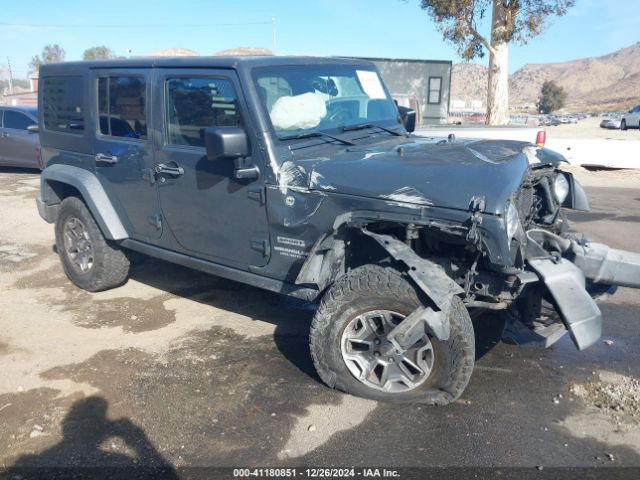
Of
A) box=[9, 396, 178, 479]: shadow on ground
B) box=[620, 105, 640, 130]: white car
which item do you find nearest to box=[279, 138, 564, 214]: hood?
box=[9, 396, 178, 479]: shadow on ground

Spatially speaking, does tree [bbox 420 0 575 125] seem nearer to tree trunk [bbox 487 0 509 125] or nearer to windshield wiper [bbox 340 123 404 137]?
tree trunk [bbox 487 0 509 125]

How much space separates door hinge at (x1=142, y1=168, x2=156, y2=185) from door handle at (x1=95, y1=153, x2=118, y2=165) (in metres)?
0.39

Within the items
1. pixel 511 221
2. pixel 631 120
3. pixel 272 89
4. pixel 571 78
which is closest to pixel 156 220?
pixel 272 89

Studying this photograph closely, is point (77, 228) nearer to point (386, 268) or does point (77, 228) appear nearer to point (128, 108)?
point (128, 108)

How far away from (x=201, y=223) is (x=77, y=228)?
5.97 ft

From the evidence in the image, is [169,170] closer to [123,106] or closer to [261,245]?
[123,106]

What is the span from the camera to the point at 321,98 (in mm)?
4129

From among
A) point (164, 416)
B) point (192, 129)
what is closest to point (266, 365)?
point (164, 416)

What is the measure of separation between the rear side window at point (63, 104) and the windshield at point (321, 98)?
6.63 feet

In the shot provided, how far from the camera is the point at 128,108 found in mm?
4441

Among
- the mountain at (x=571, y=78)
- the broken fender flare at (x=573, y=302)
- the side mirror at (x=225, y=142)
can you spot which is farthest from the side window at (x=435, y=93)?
the mountain at (x=571, y=78)

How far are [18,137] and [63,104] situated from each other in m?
8.37

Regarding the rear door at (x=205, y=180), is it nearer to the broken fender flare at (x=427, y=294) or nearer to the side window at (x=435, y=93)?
the broken fender flare at (x=427, y=294)

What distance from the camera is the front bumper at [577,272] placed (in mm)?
3025
